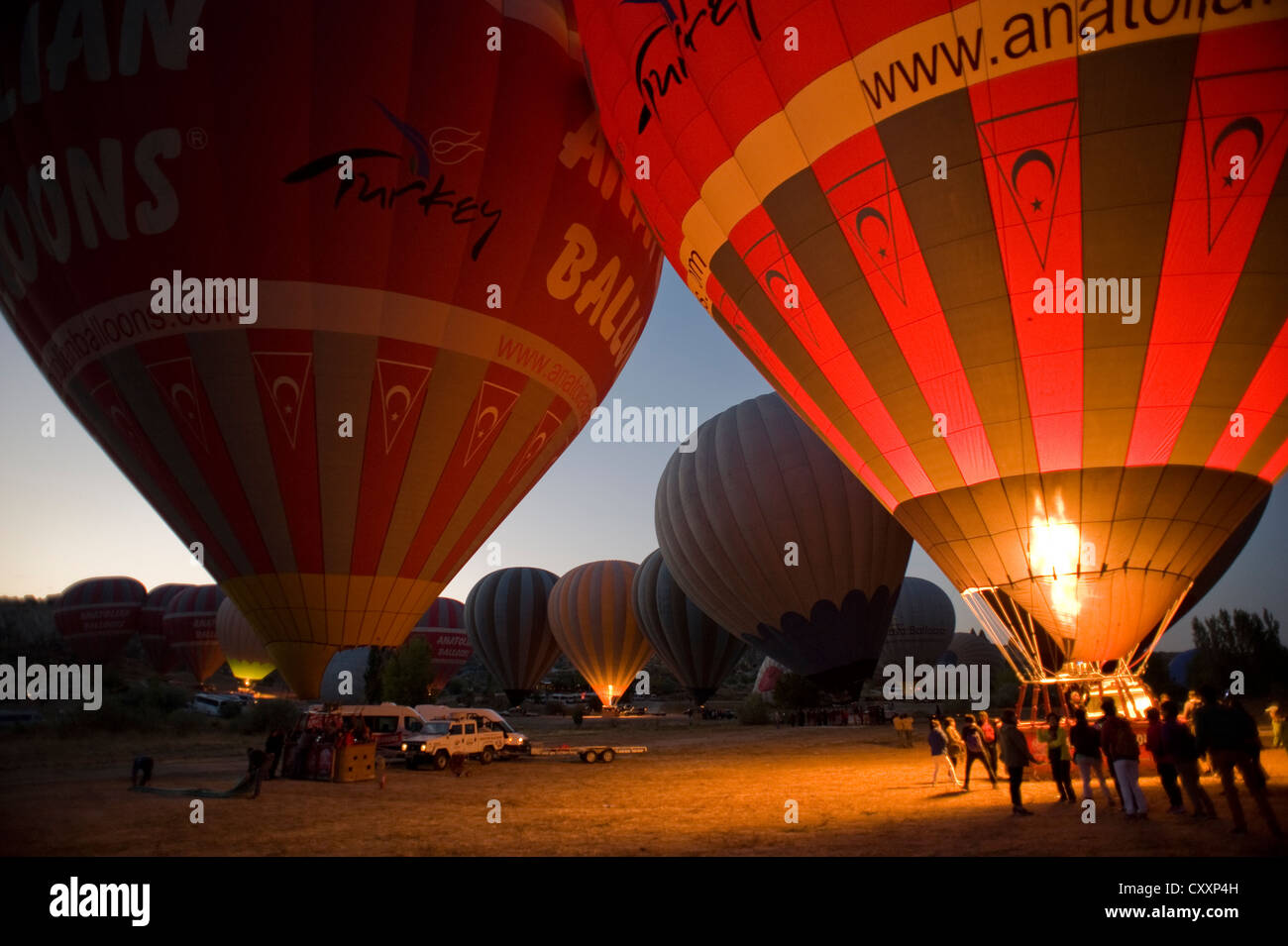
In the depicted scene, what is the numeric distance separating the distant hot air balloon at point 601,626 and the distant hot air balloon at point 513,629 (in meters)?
2.49

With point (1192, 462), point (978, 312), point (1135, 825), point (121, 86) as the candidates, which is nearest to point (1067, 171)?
point (978, 312)

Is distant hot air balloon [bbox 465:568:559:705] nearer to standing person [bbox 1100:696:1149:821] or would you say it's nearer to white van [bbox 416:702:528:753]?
white van [bbox 416:702:528:753]

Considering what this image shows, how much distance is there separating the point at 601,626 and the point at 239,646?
73.5 ft

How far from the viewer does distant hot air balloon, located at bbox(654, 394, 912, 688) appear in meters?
21.1

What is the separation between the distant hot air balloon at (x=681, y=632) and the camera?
108ft

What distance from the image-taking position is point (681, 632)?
109 feet

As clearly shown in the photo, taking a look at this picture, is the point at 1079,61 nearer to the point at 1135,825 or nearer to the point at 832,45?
the point at 832,45

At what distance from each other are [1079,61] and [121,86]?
418 inches

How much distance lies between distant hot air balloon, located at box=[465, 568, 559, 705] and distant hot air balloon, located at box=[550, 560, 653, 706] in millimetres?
2490

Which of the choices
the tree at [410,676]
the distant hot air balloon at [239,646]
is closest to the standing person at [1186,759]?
the tree at [410,676]

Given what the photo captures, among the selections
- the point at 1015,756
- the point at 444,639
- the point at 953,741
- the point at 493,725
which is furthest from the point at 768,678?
the point at 1015,756

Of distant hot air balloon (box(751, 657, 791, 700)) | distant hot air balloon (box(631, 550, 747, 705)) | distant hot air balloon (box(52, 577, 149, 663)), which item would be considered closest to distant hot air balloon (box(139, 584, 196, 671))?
distant hot air balloon (box(52, 577, 149, 663))

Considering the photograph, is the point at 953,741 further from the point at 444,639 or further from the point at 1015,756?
the point at 444,639

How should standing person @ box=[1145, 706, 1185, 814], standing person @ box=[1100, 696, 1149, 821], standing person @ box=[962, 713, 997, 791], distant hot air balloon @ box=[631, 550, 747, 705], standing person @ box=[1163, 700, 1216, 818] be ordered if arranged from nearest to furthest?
standing person @ box=[1163, 700, 1216, 818]
standing person @ box=[1100, 696, 1149, 821]
standing person @ box=[1145, 706, 1185, 814]
standing person @ box=[962, 713, 997, 791]
distant hot air balloon @ box=[631, 550, 747, 705]
